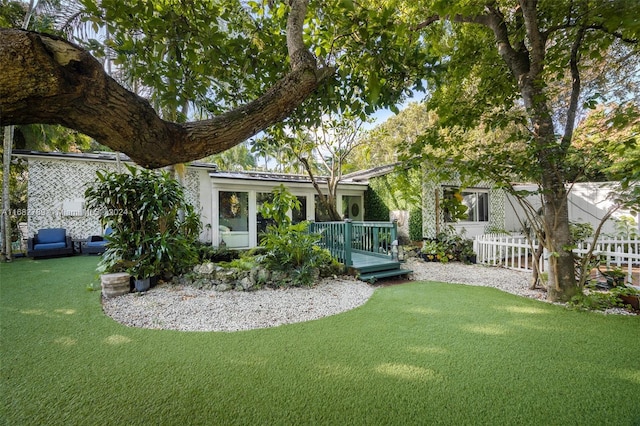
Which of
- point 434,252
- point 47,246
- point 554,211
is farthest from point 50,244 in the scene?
point 554,211

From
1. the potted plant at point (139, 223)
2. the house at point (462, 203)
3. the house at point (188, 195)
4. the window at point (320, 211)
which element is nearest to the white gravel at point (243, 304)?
the potted plant at point (139, 223)

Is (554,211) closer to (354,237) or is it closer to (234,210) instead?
(354,237)

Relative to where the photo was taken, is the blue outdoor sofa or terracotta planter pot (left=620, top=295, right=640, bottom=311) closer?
terracotta planter pot (left=620, top=295, right=640, bottom=311)

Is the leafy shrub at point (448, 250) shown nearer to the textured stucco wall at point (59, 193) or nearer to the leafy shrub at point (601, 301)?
the leafy shrub at point (601, 301)

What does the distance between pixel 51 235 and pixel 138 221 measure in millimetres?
5912

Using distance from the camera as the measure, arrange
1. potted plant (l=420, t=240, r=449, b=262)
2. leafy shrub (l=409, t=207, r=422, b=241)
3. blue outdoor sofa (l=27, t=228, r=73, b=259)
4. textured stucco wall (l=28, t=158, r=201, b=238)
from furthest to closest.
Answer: leafy shrub (l=409, t=207, r=422, b=241), textured stucco wall (l=28, t=158, r=201, b=238), potted plant (l=420, t=240, r=449, b=262), blue outdoor sofa (l=27, t=228, r=73, b=259)

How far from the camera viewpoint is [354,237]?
8.02m

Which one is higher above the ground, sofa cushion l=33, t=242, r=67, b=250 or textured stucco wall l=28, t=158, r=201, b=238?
textured stucco wall l=28, t=158, r=201, b=238

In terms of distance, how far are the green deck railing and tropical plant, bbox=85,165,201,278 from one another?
10.7ft

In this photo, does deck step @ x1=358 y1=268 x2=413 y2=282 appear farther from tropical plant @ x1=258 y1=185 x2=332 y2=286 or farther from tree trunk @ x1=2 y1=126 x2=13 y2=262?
tree trunk @ x1=2 y1=126 x2=13 y2=262

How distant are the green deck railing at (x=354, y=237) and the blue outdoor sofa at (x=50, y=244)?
7.96 metres

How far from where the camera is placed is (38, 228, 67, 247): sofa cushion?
8414 millimetres

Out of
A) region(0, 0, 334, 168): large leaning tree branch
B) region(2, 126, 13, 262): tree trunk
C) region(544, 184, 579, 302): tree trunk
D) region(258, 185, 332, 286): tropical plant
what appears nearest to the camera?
region(0, 0, 334, 168): large leaning tree branch

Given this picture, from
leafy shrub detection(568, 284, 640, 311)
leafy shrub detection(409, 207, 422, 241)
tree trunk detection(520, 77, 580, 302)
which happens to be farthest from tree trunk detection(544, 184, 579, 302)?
leafy shrub detection(409, 207, 422, 241)
